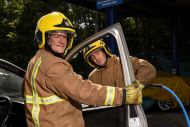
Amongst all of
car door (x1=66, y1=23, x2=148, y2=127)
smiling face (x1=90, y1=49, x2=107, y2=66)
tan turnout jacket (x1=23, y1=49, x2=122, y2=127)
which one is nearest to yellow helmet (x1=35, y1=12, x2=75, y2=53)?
tan turnout jacket (x1=23, y1=49, x2=122, y2=127)

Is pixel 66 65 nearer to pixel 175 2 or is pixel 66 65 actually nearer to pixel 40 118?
pixel 40 118

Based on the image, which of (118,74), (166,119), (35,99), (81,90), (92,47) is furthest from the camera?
(166,119)

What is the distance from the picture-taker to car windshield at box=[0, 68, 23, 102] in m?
4.39

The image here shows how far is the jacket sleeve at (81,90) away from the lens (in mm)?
2994

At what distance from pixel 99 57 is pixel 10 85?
1.02 meters

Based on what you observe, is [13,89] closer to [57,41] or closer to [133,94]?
[57,41]

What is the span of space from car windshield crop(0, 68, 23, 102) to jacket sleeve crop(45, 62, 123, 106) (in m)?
1.48

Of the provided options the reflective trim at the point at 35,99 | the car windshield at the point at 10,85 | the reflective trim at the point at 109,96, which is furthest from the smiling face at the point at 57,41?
the car windshield at the point at 10,85

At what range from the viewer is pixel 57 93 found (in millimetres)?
3098

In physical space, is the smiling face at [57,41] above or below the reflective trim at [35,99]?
above

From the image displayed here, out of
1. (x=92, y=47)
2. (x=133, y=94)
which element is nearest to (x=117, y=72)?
(x=92, y=47)

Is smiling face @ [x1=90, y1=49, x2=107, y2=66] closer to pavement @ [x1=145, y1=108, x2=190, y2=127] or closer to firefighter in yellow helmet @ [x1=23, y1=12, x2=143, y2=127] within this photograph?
firefighter in yellow helmet @ [x1=23, y1=12, x2=143, y2=127]

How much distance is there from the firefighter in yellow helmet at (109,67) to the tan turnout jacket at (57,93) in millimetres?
772

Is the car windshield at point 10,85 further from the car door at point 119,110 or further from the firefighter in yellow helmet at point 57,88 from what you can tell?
the firefighter in yellow helmet at point 57,88
